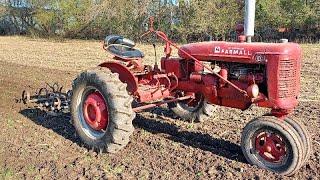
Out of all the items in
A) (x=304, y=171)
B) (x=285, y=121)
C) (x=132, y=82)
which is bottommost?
(x=304, y=171)

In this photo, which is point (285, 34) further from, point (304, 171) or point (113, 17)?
point (304, 171)

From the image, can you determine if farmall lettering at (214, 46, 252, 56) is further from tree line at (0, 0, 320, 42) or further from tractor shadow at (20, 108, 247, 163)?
tree line at (0, 0, 320, 42)

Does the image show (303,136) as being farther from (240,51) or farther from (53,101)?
(53,101)

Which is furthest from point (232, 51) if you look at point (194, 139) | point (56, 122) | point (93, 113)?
point (56, 122)

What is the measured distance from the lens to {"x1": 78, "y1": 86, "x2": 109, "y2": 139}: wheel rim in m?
5.37

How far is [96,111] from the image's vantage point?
539cm

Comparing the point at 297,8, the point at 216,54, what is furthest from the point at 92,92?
the point at 297,8

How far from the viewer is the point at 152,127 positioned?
20.9 feet

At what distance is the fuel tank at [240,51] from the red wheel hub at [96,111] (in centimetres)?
124

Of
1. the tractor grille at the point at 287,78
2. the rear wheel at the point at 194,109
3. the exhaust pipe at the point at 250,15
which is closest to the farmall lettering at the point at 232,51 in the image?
the exhaust pipe at the point at 250,15

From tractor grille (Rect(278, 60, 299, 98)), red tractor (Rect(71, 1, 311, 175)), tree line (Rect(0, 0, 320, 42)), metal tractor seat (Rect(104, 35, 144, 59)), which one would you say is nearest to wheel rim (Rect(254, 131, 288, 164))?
red tractor (Rect(71, 1, 311, 175))

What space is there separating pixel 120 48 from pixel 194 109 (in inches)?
59.2

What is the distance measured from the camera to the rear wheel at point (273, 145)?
4.32 metres

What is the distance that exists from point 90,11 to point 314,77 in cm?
2749
